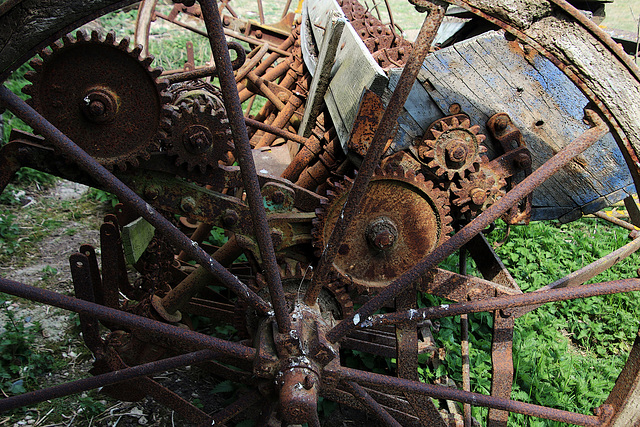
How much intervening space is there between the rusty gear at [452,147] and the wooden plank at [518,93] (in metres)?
0.11

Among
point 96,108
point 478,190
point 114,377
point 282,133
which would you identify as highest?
point 96,108

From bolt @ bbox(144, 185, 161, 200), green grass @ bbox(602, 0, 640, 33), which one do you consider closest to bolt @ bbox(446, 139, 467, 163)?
bolt @ bbox(144, 185, 161, 200)

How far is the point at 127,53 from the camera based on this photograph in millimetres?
1854

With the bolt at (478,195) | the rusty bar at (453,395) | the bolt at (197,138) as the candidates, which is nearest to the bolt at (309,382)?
the rusty bar at (453,395)

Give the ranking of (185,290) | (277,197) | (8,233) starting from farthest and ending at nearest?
(8,233), (185,290), (277,197)

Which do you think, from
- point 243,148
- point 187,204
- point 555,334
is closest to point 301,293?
point 187,204

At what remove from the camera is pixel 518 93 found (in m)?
2.30

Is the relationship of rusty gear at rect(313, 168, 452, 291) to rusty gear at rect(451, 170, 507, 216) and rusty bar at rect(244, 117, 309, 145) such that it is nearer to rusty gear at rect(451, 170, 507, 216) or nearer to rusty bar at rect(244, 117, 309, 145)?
rusty gear at rect(451, 170, 507, 216)

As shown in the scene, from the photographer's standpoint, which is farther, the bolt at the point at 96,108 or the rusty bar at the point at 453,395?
the rusty bar at the point at 453,395

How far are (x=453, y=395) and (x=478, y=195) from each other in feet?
3.14

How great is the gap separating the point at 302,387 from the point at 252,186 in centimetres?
81

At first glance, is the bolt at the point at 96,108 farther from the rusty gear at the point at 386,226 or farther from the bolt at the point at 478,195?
the bolt at the point at 478,195

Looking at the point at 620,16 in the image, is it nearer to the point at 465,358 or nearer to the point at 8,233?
the point at 465,358

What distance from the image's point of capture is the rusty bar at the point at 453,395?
1991 millimetres
